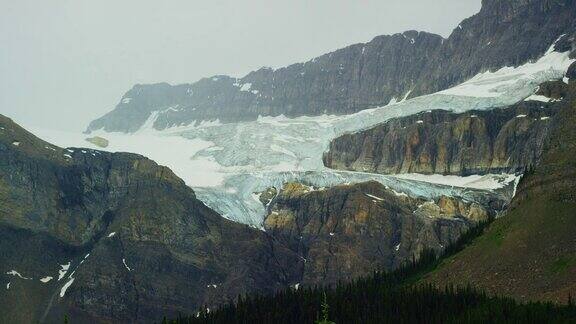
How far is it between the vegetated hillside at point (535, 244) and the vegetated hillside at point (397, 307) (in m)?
6.22

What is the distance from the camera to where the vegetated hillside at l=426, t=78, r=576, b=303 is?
421ft

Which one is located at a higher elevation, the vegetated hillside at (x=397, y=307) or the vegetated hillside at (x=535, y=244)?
the vegetated hillside at (x=535, y=244)

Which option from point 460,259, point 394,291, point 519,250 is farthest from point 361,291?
point 519,250

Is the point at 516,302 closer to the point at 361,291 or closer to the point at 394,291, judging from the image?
the point at 394,291

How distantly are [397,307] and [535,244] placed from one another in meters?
30.1

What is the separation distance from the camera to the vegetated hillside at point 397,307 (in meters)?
110

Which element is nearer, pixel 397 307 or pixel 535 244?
pixel 397 307

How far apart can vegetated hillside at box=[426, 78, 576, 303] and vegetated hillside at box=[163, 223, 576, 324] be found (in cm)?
622

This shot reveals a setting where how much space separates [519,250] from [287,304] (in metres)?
44.0

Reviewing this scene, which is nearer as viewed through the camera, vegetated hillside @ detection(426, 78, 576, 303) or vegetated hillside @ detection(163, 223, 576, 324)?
vegetated hillside @ detection(163, 223, 576, 324)

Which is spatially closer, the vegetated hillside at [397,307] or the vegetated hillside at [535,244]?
the vegetated hillside at [397,307]

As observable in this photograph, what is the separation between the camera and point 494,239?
496ft

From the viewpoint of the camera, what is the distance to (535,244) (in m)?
140

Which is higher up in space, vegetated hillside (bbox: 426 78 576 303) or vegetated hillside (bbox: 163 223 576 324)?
vegetated hillside (bbox: 426 78 576 303)
